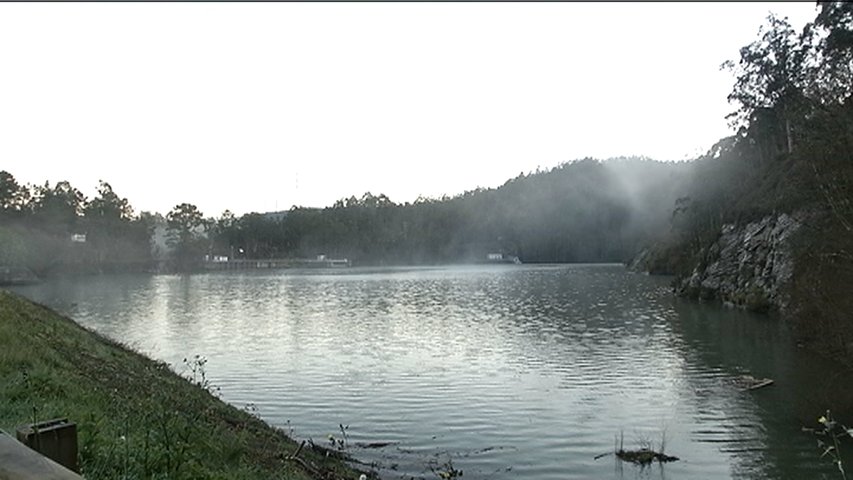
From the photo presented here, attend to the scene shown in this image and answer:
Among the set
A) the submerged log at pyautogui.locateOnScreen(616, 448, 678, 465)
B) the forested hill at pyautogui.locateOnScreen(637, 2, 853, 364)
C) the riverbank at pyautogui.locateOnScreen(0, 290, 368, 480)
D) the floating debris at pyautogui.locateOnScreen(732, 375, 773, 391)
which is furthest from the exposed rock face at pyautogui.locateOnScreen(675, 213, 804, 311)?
the riverbank at pyautogui.locateOnScreen(0, 290, 368, 480)

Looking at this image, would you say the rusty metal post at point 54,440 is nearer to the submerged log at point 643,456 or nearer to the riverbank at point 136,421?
the riverbank at point 136,421

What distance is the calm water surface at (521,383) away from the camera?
16031 mm

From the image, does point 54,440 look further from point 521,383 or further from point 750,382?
point 750,382

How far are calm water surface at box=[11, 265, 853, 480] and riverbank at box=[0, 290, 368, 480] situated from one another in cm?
281

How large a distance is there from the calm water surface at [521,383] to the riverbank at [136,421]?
111 inches

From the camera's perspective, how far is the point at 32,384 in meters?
10.1

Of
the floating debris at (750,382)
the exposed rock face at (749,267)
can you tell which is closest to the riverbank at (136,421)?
the floating debris at (750,382)

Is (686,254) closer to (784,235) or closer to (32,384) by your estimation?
(784,235)

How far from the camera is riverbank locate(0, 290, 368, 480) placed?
756 centimetres

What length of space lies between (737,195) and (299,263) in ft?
471

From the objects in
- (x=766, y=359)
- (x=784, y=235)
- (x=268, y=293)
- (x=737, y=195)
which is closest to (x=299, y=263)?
(x=268, y=293)

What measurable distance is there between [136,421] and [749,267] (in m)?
54.5

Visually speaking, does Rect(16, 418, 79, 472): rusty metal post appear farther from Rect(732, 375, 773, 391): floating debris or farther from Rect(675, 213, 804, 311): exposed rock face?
Rect(675, 213, 804, 311): exposed rock face

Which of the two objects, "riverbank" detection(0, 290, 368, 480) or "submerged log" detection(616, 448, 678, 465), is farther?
"submerged log" detection(616, 448, 678, 465)
